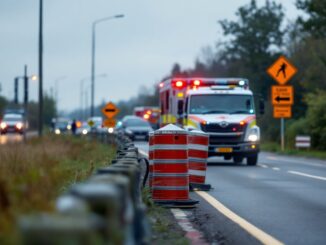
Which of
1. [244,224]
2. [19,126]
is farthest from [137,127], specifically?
[244,224]

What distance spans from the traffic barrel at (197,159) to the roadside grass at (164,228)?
425cm

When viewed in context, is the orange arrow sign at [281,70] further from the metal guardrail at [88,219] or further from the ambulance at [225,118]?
the metal guardrail at [88,219]

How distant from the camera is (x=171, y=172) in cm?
1489

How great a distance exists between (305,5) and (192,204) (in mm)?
37389

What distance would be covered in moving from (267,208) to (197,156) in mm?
3811

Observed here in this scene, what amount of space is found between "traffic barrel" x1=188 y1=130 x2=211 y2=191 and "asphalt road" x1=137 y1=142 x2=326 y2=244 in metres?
0.36

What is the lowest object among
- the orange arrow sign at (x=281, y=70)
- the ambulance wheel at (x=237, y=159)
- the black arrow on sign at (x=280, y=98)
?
the ambulance wheel at (x=237, y=159)

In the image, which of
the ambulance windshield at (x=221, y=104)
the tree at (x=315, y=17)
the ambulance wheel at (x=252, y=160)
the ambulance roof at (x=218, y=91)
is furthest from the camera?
the tree at (x=315, y=17)

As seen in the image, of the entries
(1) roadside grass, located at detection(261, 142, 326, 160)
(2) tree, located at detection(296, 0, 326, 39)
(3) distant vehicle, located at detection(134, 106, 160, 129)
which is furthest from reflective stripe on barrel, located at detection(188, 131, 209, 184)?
(2) tree, located at detection(296, 0, 326, 39)

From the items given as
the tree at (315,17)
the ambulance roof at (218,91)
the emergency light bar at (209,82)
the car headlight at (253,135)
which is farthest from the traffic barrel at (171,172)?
the tree at (315,17)

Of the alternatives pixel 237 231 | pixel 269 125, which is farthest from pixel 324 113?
pixel 237 231

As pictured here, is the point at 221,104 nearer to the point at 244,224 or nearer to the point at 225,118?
the point at 225,118

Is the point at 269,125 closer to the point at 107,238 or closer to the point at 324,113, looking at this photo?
the point at 324,113

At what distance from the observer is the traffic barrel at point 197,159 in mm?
18516
